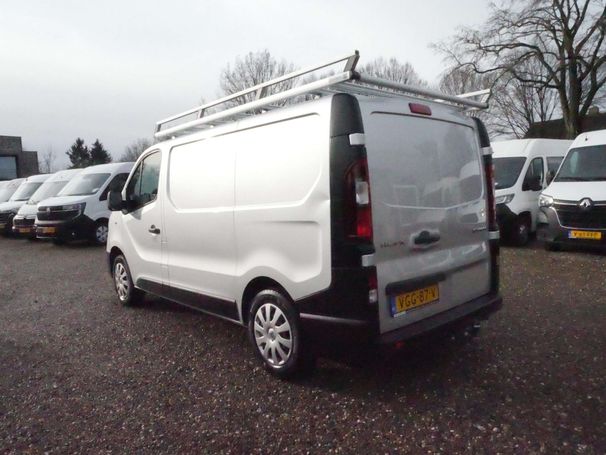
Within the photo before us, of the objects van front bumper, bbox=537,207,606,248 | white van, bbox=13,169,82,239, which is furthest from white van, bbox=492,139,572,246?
white van, bbox=13,169,82,239

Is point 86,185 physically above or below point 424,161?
above

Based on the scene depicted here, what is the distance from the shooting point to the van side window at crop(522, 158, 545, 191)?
951 cm

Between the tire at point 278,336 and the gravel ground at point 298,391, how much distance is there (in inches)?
5.6

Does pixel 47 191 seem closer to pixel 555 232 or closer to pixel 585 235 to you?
pixel 555 232

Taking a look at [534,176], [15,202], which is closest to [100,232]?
[15,202]

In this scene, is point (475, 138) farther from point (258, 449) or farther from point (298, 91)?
point (258, 449)

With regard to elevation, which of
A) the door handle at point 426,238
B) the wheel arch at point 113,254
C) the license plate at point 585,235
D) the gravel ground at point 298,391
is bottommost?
the gravel ground at point 298,391

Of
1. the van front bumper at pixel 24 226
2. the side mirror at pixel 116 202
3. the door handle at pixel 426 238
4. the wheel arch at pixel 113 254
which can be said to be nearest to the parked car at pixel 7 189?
the van front bumper at pixel 24 226

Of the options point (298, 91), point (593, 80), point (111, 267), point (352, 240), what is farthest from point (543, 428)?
point (593, 80)

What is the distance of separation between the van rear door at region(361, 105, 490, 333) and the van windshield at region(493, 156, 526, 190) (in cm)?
636

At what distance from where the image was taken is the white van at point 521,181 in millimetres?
9266

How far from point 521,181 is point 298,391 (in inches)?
311

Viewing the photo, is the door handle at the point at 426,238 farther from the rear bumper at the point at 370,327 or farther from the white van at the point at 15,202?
the white van at the point at 15,202

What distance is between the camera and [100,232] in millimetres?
12227
